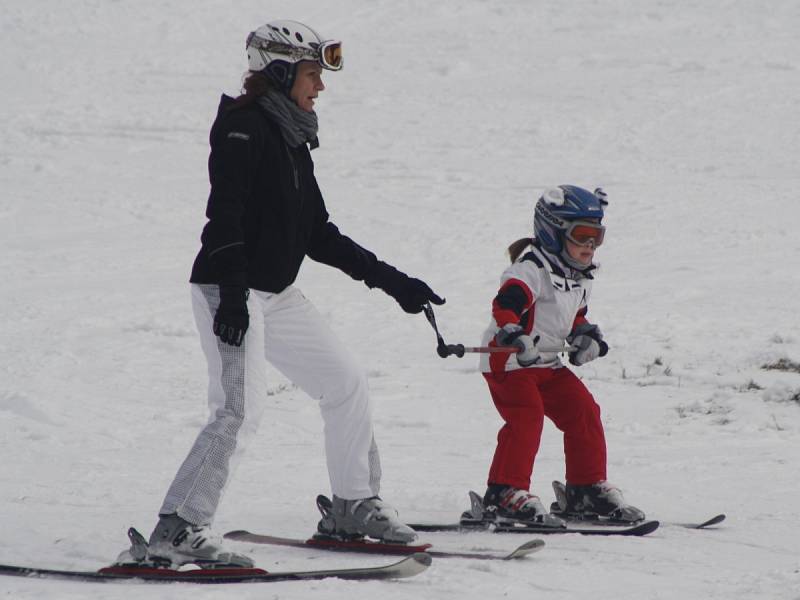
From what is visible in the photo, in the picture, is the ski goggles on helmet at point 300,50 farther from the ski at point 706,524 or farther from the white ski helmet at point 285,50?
the ski at point 706,524

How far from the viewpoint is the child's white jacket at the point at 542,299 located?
5961 millimetres

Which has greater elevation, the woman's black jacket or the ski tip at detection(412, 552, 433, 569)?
the woman's black jacket

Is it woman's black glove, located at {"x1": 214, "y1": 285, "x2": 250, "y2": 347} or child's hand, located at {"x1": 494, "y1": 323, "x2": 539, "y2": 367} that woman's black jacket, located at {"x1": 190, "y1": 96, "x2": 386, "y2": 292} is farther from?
child's hand, located at {"x1": 494, "y1": 323, "x2": 539, "y2": 367}

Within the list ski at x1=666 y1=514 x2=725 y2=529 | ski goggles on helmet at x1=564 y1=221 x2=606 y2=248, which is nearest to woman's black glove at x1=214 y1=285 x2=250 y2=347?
ski goggles on helmet at x1=564 y1=221 x2=606 y2=248

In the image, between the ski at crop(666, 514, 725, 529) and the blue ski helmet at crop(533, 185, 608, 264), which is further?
the blue ski helmet at crop(533, 185, 608, 264)

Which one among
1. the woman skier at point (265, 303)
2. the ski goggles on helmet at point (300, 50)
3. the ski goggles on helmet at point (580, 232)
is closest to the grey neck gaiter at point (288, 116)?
the woman skier at point (265, 303)

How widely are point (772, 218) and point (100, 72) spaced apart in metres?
13.3

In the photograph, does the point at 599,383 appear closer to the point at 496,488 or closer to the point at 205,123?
the point at 496,488

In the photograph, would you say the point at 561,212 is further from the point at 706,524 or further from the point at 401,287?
the point at 706,524

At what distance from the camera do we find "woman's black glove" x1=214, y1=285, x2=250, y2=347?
4512 millimetres

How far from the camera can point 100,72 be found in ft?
75.9

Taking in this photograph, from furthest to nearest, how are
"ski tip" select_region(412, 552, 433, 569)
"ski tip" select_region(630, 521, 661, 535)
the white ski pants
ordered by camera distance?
"ski tip" select_region(630, 521, 661, 535) < the white ski pants < "ski tip" select_region(412, 552, 433, 569)

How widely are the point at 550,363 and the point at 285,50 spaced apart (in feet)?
7.20

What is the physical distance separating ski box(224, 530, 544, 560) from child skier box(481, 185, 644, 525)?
0.86m
